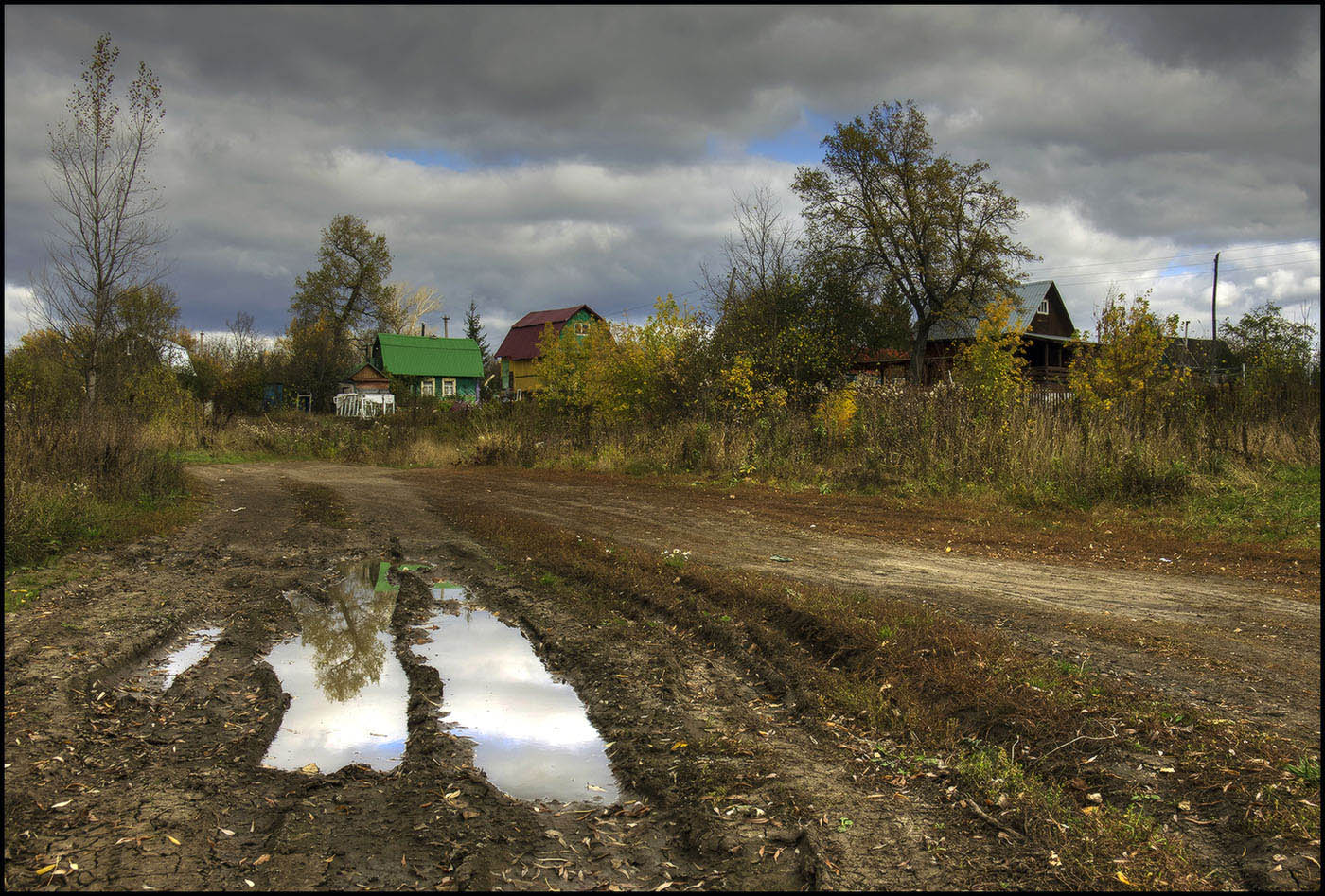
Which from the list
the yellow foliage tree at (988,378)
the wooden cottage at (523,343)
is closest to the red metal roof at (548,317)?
the wooden cottage at (523,343)

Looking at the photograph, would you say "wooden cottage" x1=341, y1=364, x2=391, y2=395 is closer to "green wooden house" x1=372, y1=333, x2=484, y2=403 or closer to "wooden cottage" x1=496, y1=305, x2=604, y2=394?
"green wooden house" x1=372, y1=333, x2=484, y2=403

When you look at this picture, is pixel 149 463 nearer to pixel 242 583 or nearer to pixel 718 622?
pixel 242 583

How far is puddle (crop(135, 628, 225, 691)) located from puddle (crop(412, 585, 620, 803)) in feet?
5.18

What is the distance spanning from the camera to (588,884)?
3209mm

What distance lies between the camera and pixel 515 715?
5344 millimetres

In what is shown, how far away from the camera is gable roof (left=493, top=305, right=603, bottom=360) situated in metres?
67.8

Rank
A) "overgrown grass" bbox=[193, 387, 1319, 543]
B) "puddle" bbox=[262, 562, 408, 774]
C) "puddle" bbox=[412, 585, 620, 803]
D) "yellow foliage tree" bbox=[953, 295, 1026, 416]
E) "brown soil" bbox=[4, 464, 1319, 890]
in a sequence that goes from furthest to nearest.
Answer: "yellow foliage tree" bbox=[953, 295, 1026, 416] < "overgrown grass" bbox=[193, 387, 1319, 543] < "puddle" bbox=[262, 562, 408, 774] < "puddle" bbox=[412, 585, 620, 803] < "brown soil" bbox=[4, 464, 1319, 890]

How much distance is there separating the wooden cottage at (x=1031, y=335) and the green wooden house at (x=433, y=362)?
32.9m

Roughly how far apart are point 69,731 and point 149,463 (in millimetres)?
11085

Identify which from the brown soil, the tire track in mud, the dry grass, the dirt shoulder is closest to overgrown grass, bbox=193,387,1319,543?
the dirt shoulder

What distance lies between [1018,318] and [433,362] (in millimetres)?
41677

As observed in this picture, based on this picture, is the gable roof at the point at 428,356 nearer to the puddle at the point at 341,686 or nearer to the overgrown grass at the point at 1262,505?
the puddle at the point at 341,686

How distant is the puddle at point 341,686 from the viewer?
4.70 meters

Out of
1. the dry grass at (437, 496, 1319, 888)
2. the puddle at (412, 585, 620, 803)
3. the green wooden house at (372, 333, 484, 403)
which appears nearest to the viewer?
the dry grass at (437, 496, 1319, 888)
